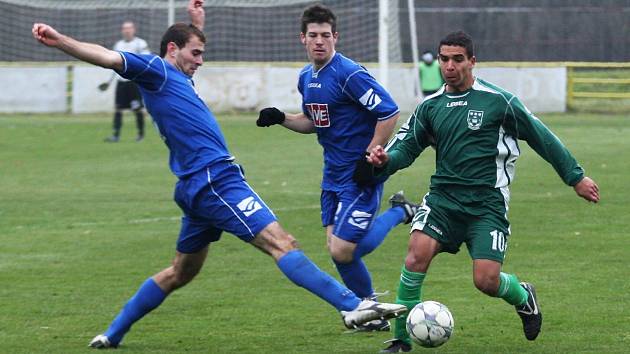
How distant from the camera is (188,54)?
7480 mm

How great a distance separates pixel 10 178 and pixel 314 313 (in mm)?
10411

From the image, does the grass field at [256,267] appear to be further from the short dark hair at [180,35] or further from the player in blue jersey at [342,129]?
the short dark hair at [180,35]

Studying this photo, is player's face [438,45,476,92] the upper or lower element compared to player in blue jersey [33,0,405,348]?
upper

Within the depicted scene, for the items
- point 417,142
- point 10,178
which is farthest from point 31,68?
point 417,142

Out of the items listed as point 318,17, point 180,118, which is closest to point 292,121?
point 318,17

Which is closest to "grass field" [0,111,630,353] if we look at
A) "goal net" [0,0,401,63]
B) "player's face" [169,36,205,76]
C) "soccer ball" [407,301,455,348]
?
"soccer ball" [407,301,455,348]

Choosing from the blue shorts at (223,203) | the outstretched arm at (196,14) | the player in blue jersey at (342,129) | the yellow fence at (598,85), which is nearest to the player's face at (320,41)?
the player in blue jersey at (342,129)

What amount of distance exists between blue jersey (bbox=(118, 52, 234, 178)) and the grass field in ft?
3.81

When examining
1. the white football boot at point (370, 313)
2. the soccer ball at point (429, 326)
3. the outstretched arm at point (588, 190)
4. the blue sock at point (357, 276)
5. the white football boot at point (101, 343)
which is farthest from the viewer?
the blue sock at point (357, 276)

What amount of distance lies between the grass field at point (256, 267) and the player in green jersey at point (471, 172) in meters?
0.55

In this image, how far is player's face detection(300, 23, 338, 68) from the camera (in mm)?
8141

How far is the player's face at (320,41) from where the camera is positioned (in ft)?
26.7

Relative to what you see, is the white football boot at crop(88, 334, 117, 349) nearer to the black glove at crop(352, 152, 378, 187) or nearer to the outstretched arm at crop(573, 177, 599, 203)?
the black glove at crop(352, 152, 378, 187)

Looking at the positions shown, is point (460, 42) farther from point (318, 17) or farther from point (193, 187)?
point (193, 187)
